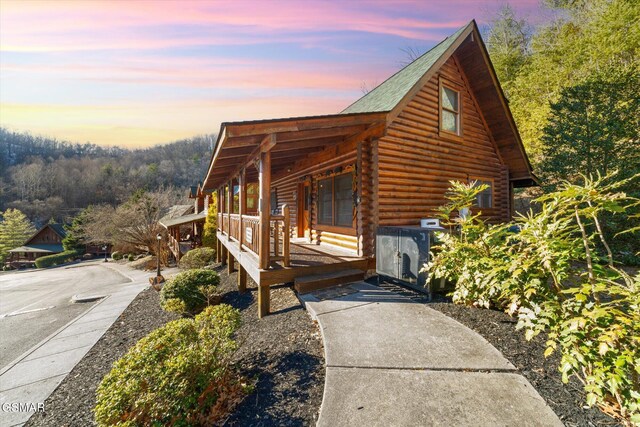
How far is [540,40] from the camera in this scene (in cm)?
1789

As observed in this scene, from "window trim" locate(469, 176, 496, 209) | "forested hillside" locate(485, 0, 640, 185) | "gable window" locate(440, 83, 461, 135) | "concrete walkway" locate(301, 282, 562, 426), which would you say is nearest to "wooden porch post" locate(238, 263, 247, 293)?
"concrete walkway" locate(301, 282, 562, 426)

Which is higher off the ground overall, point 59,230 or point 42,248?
point 59,230

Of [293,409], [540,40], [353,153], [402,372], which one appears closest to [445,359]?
[402,372]

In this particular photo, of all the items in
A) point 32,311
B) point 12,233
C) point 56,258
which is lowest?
point 56,258

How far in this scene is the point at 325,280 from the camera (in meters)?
5.45

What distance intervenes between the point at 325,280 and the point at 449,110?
6.81m

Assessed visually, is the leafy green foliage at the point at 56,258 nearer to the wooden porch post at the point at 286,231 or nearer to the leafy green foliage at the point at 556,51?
the wooden porch post at the point at 286,231

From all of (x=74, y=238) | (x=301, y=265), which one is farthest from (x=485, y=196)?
(x=74, y=238)

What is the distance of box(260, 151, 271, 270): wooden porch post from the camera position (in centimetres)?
509

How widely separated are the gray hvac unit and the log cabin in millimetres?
702

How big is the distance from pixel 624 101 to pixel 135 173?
2735 inches

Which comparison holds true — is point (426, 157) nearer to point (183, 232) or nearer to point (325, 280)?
point (325, 280)

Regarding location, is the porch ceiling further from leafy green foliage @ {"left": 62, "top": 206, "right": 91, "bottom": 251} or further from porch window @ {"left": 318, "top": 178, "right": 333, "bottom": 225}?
leafy green foliage @ {"left": 62, "top": 206, "right": 91, "bottom": 251}

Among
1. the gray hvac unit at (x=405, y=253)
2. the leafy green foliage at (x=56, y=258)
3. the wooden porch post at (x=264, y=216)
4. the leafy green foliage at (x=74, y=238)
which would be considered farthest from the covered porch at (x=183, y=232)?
the leafy green foliage at (x=56, y=258)
